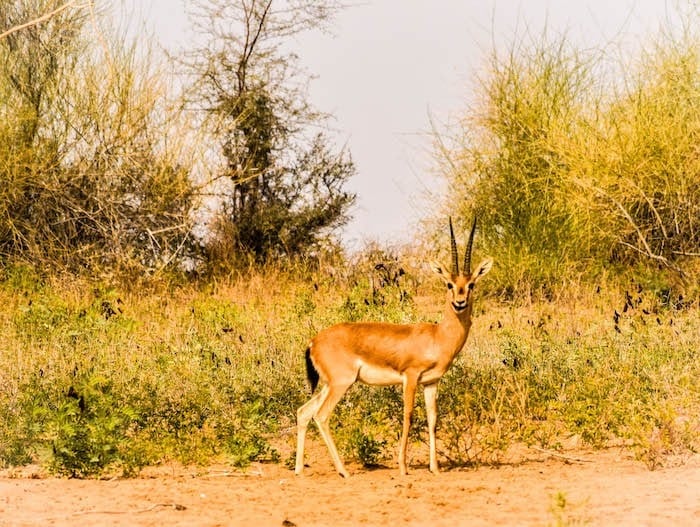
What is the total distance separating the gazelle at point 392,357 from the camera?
8125 millimetres

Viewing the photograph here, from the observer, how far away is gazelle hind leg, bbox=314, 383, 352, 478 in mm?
8133

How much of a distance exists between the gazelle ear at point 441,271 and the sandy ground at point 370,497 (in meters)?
1.48

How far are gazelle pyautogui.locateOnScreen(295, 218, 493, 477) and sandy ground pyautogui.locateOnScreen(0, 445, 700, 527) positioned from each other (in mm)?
397

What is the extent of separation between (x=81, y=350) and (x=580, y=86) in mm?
12314

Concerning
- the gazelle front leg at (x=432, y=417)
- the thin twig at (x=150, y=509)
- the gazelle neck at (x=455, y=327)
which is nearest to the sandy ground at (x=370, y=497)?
the thin twig at (x=150, y=509)

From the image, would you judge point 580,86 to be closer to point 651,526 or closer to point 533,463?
point 533,463

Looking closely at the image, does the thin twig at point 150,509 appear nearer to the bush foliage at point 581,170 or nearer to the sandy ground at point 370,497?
the sandy ground at point 370,497

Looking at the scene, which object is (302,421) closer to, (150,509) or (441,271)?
(441,271)

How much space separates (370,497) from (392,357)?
1310 mm

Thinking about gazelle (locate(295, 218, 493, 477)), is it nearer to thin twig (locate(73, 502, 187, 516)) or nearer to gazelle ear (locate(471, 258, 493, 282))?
gazelle ear (locate(471, 258, 493, 282))

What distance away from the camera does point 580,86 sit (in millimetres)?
21188

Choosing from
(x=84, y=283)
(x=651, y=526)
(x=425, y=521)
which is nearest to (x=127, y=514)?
(x=425, y=521)

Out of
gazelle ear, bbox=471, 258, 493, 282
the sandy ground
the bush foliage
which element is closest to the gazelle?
gazelle ear, bbox=471, 258, 493, 282

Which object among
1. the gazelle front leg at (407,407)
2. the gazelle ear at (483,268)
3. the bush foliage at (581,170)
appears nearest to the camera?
the gazelle front leg at (407,407)
